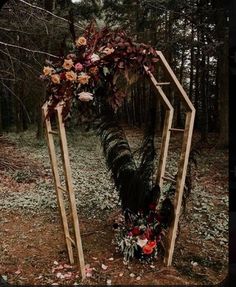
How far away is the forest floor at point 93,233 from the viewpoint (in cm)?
334

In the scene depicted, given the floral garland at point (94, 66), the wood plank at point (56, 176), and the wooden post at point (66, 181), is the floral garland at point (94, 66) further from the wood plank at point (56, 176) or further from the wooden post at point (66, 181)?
the wood plank at point (56, 176)

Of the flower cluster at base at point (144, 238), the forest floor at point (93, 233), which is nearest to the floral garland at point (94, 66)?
the flower cluster at base at point (144, 238)

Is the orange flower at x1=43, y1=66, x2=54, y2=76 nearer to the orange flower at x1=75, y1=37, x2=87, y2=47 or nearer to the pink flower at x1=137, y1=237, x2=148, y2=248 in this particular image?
the orange flower at x1=75, y1=37, x2=87, y2=47

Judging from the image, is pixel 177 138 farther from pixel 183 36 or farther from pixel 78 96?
pixel 78 96

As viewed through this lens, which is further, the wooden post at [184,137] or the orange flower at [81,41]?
the wooden post at [184,137]

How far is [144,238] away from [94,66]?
1.64m

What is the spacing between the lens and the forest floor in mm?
3338

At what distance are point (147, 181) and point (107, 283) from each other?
102 centimetres

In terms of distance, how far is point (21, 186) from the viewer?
6.75m

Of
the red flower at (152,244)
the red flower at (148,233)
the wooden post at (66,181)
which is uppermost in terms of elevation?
the wooden post at (66,181)

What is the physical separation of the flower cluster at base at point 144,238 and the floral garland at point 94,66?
1.20 meters

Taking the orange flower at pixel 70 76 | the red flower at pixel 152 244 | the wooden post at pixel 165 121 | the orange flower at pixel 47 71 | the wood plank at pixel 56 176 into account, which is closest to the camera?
the orange flower at pixel 70 76

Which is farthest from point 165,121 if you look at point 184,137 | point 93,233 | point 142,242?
point 93,233

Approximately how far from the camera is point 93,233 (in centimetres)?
430
